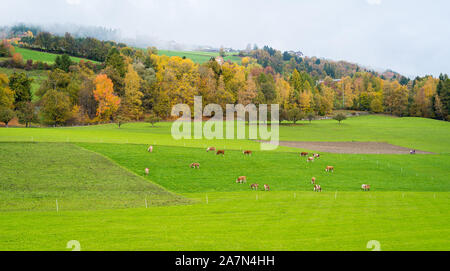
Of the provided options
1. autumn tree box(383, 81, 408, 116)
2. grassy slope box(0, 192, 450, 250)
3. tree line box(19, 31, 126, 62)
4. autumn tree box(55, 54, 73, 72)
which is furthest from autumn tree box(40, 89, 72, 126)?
autumn tree box(383, 81, 408, 116)

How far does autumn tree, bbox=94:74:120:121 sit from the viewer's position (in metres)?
99.9

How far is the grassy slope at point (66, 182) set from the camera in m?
29.1

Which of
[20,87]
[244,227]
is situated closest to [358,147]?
[244,227]

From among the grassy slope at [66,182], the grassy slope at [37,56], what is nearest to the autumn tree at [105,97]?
the grassy slope at [66,182]

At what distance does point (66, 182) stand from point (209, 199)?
1449 centimetres

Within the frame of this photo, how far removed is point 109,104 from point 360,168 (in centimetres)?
7432

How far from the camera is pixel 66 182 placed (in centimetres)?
3534

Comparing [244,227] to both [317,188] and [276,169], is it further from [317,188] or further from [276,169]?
[276,169]

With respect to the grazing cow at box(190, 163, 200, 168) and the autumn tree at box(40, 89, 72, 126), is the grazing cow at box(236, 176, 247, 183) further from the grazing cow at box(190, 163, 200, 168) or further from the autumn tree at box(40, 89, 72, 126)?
the autumn tree at box(40, 89, 72, 126)

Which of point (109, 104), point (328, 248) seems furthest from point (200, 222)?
point (109, 104)

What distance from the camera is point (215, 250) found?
17.1m

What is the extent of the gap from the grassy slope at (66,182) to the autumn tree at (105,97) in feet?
176

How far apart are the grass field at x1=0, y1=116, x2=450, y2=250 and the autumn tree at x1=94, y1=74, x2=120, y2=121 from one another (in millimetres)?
47723

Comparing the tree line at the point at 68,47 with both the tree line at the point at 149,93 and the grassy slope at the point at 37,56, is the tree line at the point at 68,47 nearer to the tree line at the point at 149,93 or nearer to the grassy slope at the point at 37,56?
the grassy slope at the point at 37,56
